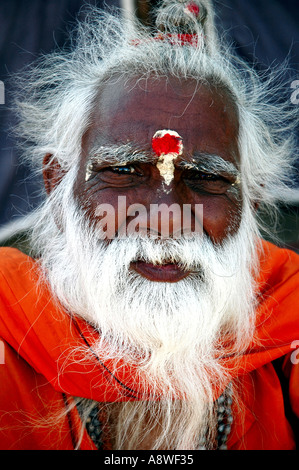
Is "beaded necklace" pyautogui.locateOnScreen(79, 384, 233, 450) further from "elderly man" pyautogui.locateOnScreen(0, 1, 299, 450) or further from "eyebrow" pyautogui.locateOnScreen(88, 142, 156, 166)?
"eyebrow" pyautogui.locateOnScreen(88, 142, 156, 166)

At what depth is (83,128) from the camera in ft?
6.05

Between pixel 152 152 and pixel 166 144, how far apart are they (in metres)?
0.06

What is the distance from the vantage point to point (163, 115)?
65.7 inches

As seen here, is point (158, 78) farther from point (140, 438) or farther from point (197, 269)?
point (140, 438)

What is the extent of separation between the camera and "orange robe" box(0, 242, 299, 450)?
5.51 ft

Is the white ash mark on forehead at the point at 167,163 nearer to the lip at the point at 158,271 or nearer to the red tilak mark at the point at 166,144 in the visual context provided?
the red tilak mark at the point at 166,144

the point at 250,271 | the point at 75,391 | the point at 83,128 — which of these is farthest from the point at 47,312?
the point at 250,271

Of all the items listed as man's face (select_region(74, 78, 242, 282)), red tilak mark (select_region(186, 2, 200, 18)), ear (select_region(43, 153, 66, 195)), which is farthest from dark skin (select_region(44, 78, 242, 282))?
red tilak mark (select_region(186, 2, 200, 18))

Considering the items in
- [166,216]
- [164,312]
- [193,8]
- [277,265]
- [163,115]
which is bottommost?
[164,312]

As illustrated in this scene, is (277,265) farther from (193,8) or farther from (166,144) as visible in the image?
(193,8)

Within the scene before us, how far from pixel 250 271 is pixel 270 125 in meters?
0.81

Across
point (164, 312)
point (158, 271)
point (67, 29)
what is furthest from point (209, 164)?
point (67, 29)

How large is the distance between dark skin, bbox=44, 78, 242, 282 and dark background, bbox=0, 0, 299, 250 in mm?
766

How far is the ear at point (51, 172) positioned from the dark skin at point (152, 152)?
21cm
